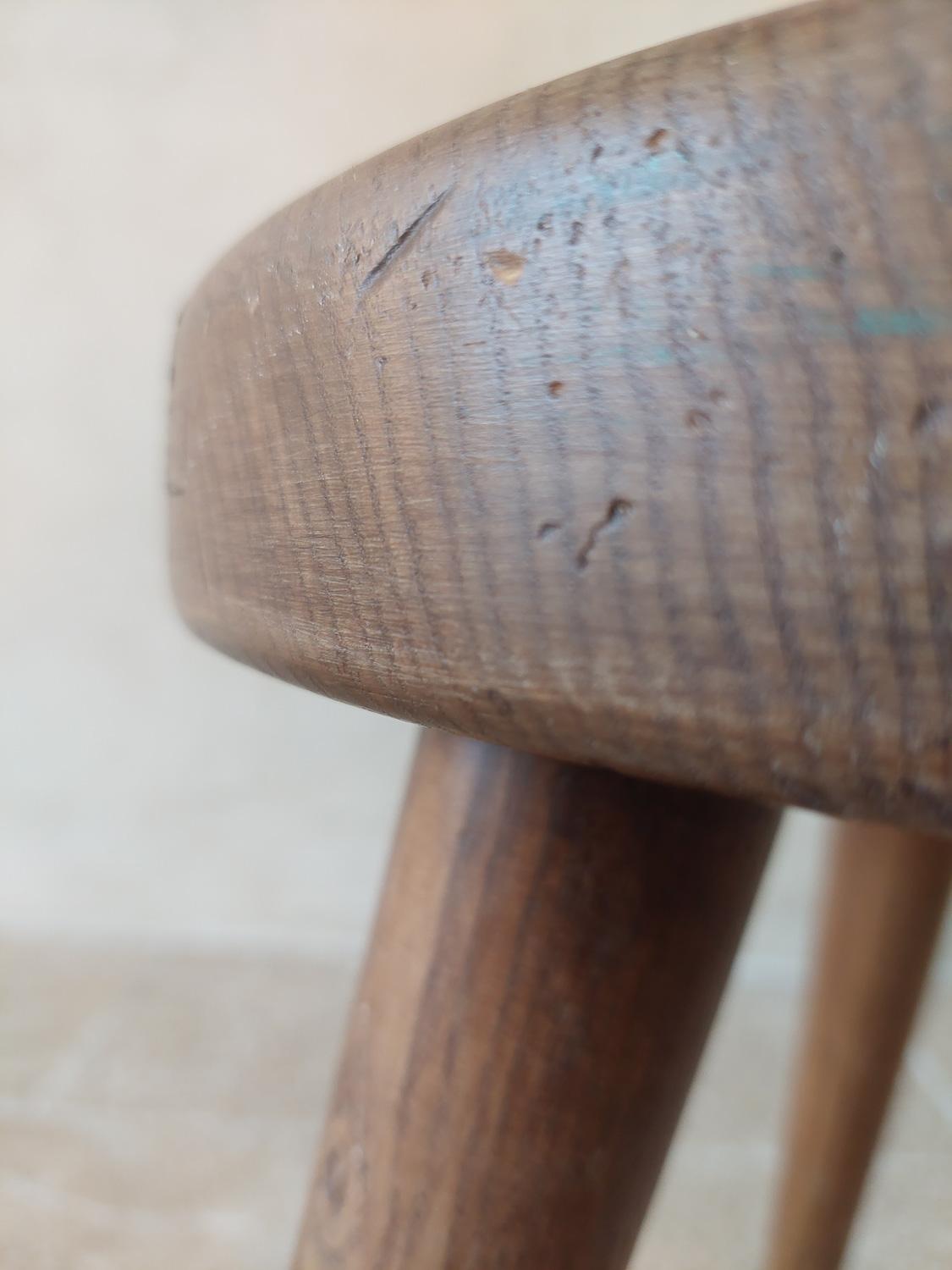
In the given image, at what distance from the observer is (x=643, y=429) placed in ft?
0.26

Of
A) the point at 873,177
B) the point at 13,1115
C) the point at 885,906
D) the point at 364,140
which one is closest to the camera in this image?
the point at 873,177

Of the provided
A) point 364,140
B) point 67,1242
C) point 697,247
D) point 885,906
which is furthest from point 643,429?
point 364,140

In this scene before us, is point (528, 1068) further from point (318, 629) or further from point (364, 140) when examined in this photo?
point (364, 140)

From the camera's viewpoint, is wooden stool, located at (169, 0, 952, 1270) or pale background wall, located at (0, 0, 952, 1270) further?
pale background wall, located at (0, 0, 952, 1270)

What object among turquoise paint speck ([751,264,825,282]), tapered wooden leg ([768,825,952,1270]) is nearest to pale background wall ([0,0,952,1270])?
tapered wooden leg ([768,825,952,1270])

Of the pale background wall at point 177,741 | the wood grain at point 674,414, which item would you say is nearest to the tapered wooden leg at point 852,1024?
the pale background wall at point 177,741

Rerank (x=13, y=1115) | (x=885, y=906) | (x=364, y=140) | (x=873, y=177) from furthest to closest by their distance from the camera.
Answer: (x=364, y=140), (x=13, y=1115), (x=885, y=906), (x=873, y=177)

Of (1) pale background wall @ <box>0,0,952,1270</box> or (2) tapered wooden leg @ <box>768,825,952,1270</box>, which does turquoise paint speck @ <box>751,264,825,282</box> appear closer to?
(2) tapered wooden leg @ <box>768,825,952,1270</box>

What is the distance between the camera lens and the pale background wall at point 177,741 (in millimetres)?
482

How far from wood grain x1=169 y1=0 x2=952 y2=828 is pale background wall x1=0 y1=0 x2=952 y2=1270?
42cm

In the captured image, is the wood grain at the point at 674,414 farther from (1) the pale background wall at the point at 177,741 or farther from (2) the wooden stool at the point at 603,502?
(1) the pale background wall at the point at 177,741

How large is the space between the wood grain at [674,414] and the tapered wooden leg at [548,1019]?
5cm

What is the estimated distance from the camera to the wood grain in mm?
69

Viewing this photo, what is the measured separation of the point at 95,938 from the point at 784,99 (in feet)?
2.30
